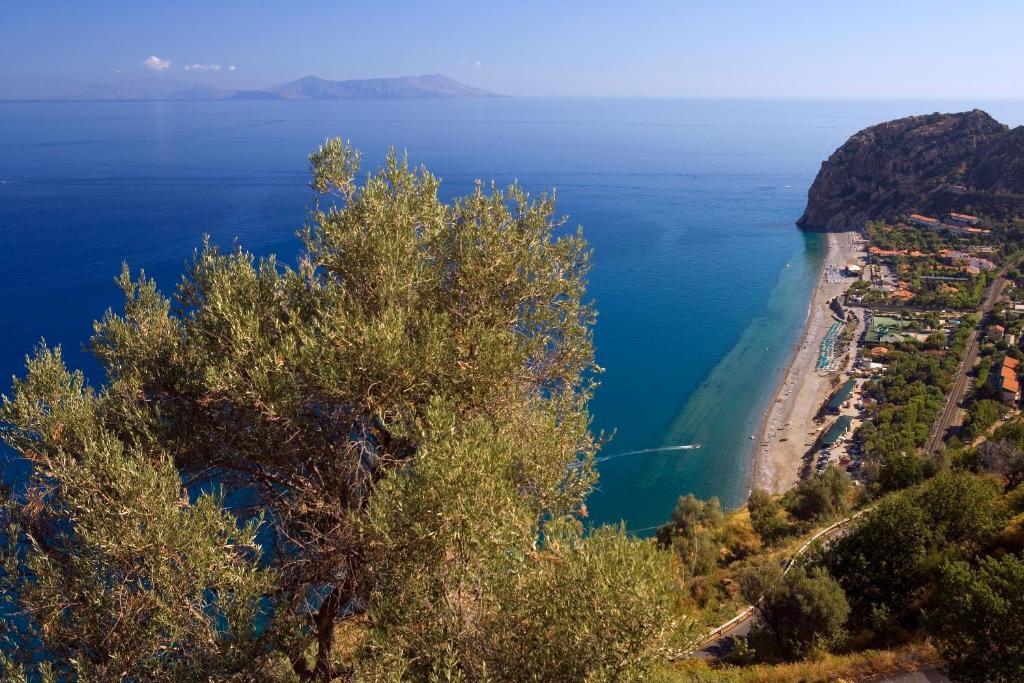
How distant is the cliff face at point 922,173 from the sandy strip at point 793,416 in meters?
40.5

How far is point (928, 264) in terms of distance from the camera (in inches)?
2448

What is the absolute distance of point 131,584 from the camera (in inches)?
213

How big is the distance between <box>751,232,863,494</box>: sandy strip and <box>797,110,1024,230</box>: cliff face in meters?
40.5

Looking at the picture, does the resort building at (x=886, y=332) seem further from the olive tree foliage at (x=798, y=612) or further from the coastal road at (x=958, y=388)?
the olive tree foliage at (x=798, y=612)

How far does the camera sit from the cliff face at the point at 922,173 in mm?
77812

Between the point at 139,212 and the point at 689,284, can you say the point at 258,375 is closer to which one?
the point at 689,284

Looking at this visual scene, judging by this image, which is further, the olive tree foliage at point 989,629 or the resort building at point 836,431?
the resort building at point 836,431

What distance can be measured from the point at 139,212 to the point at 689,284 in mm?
66105

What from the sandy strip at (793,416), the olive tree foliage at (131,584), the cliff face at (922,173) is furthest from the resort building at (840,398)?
the cliff face at (922,173)

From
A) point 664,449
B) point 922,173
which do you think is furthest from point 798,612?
point 922,173

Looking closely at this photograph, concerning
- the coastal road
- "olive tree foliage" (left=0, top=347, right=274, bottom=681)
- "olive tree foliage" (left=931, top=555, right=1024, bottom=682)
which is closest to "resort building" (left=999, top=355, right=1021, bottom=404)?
the coastal road

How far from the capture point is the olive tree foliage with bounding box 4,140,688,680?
4961 millimetres

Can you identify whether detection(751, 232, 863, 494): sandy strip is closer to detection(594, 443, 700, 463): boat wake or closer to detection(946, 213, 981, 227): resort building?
detection(594, 443, 700, 463): boat wake

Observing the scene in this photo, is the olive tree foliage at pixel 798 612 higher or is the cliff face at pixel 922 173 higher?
the cliff face at pixel 922 173
